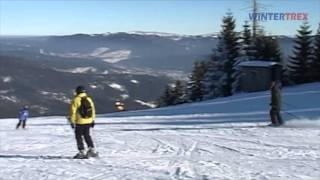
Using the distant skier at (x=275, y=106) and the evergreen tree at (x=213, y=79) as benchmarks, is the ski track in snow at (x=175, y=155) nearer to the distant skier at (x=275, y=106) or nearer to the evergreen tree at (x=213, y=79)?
the distant skier at (x=275, y=106)

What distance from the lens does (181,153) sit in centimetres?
1239

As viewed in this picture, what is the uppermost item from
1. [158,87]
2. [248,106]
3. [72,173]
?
[72,173]

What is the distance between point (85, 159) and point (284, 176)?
3880mm

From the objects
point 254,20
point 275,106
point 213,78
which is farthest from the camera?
point 254,20

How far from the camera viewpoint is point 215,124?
63.8ft

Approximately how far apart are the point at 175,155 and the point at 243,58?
117 feet

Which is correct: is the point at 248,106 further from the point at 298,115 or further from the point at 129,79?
the point at 129,79

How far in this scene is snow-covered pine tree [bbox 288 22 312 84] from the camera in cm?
4545

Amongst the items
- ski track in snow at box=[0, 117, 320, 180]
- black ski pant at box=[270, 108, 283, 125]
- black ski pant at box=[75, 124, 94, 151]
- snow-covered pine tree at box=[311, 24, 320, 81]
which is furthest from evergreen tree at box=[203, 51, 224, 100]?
black ski pant at box=[75, 124, 94, 151]

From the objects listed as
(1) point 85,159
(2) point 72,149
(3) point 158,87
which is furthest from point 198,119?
(3) point 158,87

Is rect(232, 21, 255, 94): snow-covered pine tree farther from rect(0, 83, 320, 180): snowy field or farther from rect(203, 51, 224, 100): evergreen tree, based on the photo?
rect(0, 83, 320, 180): snowy field

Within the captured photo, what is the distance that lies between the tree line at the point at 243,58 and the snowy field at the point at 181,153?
25.5m

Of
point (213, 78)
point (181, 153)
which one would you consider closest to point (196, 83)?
point (213, 78)

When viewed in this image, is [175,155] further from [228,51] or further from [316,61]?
[228,51]
